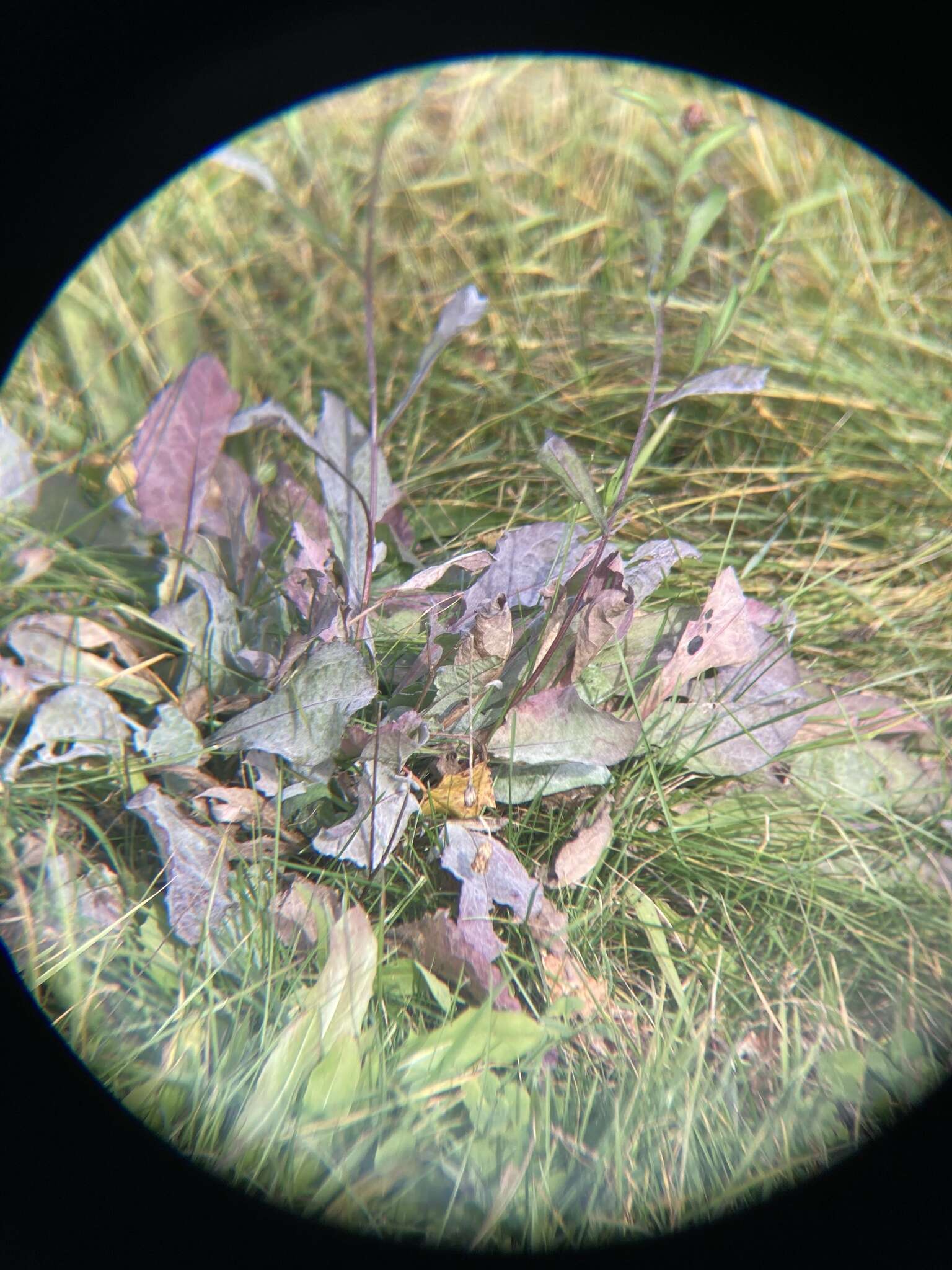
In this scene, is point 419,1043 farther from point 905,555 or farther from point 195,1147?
point 905,555

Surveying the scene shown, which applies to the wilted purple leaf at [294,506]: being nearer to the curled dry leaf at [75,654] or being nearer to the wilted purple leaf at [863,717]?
the curled dry leaf at [75,654]

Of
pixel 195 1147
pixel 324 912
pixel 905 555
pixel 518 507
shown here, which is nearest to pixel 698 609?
pixel 518 507

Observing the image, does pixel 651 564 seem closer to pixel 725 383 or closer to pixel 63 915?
pixel 725 383

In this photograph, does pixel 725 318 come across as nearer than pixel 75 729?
Yes

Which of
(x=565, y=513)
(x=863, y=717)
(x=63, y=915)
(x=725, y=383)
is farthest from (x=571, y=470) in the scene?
(x=63, y=915)

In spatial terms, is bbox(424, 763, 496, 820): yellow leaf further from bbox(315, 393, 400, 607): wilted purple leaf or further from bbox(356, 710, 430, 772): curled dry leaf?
bbox(315, 393, 400, 607): wilted purple leaf

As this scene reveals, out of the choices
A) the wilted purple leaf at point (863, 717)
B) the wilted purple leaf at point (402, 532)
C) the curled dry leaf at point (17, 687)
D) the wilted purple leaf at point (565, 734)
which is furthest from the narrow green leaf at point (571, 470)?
the curled dry leaf at point (17, 687)

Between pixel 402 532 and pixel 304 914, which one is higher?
pixel 402 532
